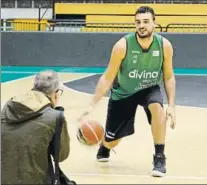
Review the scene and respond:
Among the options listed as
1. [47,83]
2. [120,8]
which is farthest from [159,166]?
[120,8]

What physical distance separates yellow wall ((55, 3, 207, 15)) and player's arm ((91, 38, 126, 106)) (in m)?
22.3

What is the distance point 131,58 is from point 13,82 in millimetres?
8882

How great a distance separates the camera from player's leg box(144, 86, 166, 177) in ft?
17.9

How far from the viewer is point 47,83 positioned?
167 inches

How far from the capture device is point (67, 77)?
1515 cm

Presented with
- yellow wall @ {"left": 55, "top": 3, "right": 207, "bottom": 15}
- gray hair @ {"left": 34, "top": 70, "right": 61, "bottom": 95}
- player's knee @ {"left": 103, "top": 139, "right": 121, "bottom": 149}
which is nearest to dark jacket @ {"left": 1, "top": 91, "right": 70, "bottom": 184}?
gray hair @ {"left": 34, "top": 70, "right": 61, "bottom": 95}

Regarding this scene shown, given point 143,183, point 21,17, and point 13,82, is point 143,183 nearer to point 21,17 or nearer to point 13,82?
point 13,82

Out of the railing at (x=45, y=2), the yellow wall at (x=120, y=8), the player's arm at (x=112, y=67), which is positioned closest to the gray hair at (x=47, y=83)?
the player's arm at (x=112, y=67)

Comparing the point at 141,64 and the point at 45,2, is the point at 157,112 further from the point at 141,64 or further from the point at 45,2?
the point at 45,2

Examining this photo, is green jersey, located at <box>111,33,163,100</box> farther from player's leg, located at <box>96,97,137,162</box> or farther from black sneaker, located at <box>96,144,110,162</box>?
black sneaker, located at <box>96,144,110,162</box>

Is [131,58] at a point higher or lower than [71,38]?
higher

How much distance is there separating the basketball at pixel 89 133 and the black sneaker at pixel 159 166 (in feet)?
2.18

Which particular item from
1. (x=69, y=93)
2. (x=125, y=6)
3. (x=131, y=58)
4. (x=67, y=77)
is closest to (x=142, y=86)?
(x=131, y=58)

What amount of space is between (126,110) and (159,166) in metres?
0.65
